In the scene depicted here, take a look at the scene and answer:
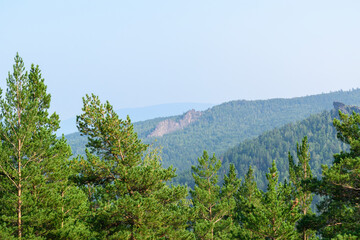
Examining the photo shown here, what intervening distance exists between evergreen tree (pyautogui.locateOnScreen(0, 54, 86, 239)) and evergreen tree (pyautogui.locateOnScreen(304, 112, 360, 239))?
1196 cm

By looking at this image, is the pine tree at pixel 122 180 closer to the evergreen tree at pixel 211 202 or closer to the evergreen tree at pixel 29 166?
the evergreen tree at pixel 29 166

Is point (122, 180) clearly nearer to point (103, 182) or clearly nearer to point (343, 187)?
point (103, 182)

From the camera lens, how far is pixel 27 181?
57.8 ft

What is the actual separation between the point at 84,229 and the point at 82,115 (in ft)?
19.5

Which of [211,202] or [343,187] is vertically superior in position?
[343,187]

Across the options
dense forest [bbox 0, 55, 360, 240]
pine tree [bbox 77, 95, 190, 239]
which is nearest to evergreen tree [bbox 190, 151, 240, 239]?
dense forest [bbox 0, 55, 360, 240]

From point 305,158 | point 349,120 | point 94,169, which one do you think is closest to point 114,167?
point 94,169

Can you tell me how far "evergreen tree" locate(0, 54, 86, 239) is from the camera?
56.9ft

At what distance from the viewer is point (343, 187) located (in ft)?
55.3

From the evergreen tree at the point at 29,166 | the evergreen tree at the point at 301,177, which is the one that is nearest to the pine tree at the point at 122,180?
→ the evergreen tree at the point at 29,166

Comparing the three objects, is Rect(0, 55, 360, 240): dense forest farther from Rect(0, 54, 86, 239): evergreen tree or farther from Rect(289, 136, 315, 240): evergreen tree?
Rect(289, 136, 315, 240): evergreen tree

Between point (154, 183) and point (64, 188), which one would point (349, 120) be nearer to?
point (154, 183)

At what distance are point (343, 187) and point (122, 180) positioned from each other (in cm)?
1031

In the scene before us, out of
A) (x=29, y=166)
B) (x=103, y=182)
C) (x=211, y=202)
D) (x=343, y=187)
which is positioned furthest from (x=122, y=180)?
(x=211, y=202)
